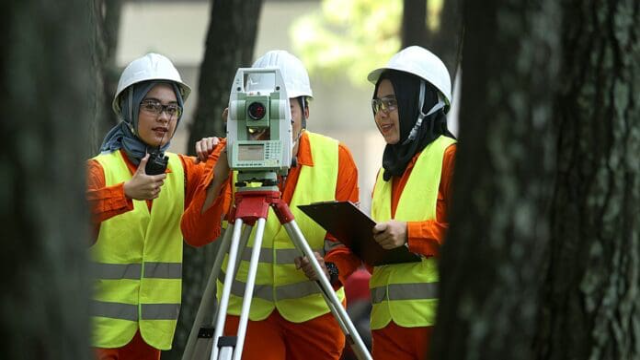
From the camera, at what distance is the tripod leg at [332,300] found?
5316mm

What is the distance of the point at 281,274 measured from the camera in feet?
19.2

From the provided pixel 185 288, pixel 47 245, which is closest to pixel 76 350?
pixel 47 245

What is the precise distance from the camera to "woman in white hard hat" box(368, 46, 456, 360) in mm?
5438

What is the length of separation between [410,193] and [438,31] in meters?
3.94

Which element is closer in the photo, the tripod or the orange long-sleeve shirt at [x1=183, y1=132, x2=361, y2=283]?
the tripod

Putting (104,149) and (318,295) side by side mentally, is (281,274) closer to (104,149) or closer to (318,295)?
(318,295)

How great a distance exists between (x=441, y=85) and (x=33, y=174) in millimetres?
3728

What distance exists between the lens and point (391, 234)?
532 centimetres

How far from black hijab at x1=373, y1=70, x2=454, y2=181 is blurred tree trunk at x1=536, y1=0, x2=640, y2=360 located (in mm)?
1829

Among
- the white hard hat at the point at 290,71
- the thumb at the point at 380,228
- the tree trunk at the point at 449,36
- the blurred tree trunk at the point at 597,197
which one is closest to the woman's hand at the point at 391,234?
the thumb at the point at 380,228

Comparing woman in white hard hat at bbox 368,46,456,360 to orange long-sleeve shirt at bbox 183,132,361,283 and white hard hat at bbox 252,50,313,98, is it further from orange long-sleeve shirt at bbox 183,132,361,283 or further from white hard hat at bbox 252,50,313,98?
white hard hat at bbox 252,50,313,98


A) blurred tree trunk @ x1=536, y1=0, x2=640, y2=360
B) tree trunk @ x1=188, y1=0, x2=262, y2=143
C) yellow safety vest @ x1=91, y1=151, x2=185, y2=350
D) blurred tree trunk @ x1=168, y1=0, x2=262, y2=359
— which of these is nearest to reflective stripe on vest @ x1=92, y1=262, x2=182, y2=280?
yellow safety vest @ x1=91, y1=151, x2=185, y2=350

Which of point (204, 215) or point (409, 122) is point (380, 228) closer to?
point (409, 122)

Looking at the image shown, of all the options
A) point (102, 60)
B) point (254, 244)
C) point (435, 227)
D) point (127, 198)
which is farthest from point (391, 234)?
point (102, 60)
